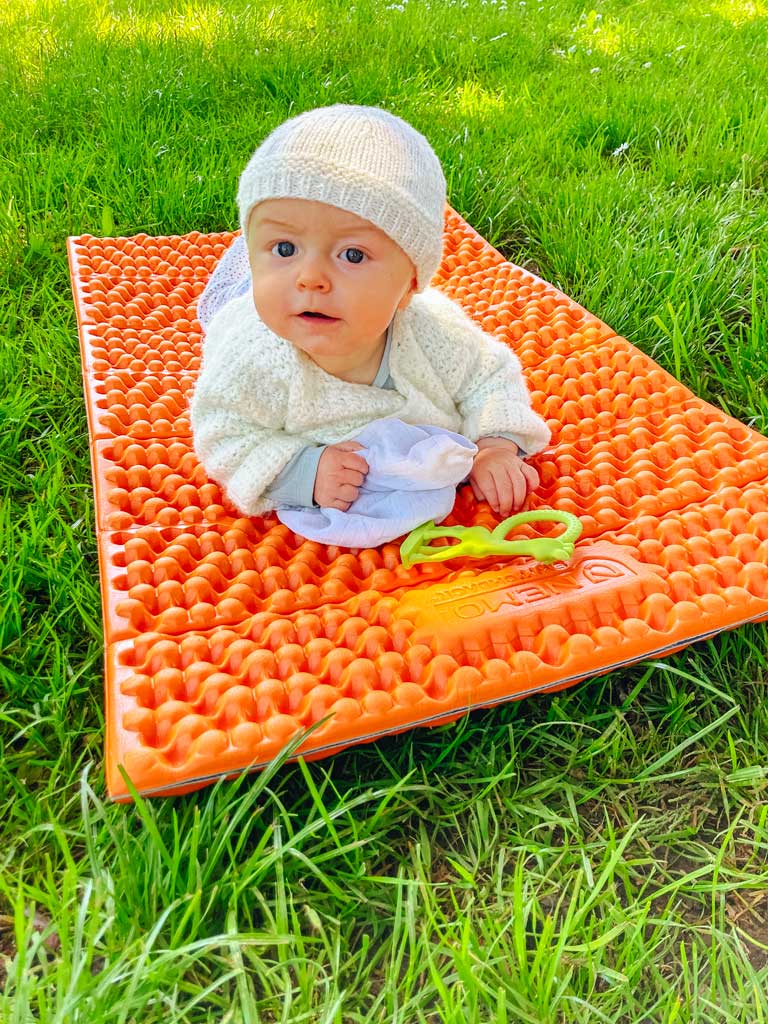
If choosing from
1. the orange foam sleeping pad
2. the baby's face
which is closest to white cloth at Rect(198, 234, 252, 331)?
the orange foam sleeping pad

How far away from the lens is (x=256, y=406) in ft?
5.16

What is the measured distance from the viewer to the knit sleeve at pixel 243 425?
1.56 meters

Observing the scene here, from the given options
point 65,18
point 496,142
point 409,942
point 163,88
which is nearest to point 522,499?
point 409,942

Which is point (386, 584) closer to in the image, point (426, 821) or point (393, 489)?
point (393, 489)

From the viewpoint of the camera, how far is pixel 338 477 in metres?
1.58

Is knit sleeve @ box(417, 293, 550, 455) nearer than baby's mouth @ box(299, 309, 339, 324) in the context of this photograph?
No

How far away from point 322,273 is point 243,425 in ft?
1.15

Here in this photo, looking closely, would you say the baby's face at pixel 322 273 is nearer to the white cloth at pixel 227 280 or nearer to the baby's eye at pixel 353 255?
the baby's eye at pixel 353 255

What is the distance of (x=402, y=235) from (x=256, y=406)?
1.32 ft

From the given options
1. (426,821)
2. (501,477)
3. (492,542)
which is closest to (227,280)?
(501,477)

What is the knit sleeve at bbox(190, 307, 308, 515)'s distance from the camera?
5.13ft

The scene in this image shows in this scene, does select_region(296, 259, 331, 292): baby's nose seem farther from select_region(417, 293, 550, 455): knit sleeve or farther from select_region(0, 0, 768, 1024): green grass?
select_region(0, 0, 768, 1024): green grass

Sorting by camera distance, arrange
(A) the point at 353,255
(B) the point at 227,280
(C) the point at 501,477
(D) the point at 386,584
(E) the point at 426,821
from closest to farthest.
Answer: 1. (E) the point at 426,821
2. (A) the point at 353,255
3. (D) the point at 386,584
4. (C) the point at 501,477
5. (B) the point at 227,280

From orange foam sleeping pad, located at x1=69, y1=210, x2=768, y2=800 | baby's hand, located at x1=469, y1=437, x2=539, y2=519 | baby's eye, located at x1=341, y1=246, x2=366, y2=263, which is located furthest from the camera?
baby's hand, located at x1=469, y1=437, x2=539, y2=519
